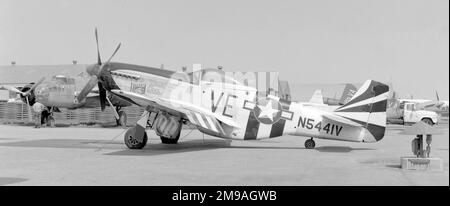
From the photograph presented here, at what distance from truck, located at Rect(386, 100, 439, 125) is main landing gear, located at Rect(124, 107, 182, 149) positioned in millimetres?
23657

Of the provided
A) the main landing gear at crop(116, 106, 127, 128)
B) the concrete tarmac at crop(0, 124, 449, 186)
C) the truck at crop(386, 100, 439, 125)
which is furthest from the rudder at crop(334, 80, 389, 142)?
the truck at crop(386, 100, 439, 125)

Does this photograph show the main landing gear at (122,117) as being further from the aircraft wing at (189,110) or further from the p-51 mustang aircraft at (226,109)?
the aircraft wing at (189,110)

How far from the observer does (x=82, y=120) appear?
35500mm

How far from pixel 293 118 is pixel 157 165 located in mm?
5061

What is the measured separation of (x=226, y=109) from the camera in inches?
568

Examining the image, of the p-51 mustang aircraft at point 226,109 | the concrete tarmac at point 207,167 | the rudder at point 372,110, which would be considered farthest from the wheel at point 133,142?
the rudder at point 372,110

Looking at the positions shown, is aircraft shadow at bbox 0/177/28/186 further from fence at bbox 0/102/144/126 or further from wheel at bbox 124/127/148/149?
fence at bbox 0/102/144/126

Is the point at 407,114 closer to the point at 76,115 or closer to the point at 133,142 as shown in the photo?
the point at 76,115

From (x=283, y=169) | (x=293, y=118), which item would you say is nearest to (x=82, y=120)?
(x=293, y=118)

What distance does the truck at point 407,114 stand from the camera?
34094mm

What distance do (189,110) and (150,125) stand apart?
4.63ft

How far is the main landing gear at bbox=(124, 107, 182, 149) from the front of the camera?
555 inches

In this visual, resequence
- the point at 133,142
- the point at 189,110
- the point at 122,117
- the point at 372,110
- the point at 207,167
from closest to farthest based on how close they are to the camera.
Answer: the point at 207,167
the point at 372,110
the point at 189,110
the point at 133,142
the point at 122,117

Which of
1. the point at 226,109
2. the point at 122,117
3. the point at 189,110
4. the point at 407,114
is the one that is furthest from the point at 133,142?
the point at 407,114
